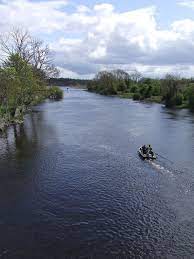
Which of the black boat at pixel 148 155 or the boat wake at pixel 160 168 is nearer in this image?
the boat wake at pixel 160 168

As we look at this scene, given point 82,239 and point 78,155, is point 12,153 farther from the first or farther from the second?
point 82,239

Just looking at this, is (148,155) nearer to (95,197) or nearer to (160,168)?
(160,168)

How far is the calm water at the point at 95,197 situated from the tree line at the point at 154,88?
5260 cm

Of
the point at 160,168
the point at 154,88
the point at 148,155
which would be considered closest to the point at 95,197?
the point at 160,168

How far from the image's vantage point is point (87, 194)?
3112 cm

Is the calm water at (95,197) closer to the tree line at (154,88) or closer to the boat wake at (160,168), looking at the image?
the boat wake at (160,168)

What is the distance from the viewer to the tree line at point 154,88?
106875 millimetres

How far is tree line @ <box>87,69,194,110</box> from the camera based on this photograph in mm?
106875

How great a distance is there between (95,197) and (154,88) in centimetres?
10681

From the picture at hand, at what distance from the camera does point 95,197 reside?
1198 inches

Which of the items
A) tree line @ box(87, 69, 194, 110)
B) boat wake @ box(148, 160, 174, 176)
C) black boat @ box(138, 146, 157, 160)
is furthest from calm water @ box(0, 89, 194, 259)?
tree line @ box(87, 69, 194, 110)

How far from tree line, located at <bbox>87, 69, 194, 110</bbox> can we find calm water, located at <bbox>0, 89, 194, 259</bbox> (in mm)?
52601

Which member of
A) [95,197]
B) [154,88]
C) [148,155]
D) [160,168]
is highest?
[154,88]

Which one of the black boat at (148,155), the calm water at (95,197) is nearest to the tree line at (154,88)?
the calm water at (95,197)
